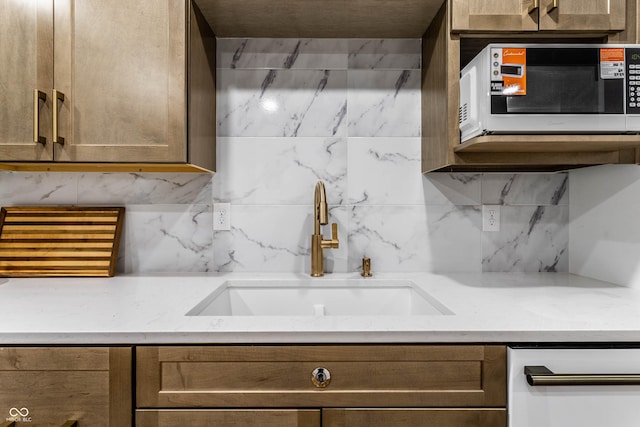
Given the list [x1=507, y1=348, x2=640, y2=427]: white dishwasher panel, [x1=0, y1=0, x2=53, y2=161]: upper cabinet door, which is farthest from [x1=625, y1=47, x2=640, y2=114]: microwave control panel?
[x1=0, y1=0, x2=53, y2=161]: upper cabinet door

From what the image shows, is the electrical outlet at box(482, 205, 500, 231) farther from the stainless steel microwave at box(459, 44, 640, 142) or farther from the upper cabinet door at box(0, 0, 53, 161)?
the upper cabinet door at box(0, 0, 53, 161)

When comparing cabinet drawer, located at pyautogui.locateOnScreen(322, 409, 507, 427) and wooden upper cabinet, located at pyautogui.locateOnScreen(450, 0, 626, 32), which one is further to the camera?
wooden upper cabinet, located at pyautogui.locateOnScreen(450, 0, 626, 32)

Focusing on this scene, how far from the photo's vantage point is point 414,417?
94 cm

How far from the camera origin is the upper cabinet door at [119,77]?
1.31m

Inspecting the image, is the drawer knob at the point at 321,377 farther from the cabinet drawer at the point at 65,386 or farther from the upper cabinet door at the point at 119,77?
the upper cabinet door at the point at 119,77

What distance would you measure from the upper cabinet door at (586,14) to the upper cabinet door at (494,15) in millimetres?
46

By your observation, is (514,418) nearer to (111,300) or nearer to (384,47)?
(111,300)

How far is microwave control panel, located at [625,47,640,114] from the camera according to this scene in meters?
1.14

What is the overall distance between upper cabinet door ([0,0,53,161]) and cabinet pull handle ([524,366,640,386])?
5.00ft

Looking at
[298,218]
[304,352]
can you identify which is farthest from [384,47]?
[304,352]

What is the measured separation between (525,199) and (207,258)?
133 cm

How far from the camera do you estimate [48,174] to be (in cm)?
164

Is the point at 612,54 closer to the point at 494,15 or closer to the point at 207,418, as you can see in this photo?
the point at 494,15

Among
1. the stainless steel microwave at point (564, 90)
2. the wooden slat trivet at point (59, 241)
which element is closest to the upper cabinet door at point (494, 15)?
the stainless steel microwave at point (564, 90)
